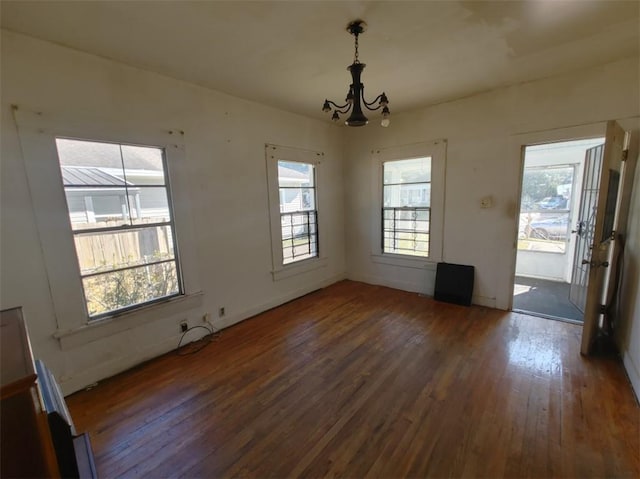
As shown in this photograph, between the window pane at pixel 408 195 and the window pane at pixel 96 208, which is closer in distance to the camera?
the window pane at pixel 96 208

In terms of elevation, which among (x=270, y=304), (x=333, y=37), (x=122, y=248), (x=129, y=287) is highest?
(x=333, y=37)

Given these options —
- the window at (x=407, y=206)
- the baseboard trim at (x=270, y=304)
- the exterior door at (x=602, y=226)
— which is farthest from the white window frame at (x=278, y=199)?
the exterior door at (x=602, y=226)

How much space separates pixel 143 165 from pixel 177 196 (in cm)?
38

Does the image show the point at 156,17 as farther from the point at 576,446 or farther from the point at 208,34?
the point at 576,446

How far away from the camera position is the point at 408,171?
4117 mm

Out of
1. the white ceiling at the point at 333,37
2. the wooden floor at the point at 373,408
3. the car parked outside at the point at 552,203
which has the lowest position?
the wooden floor at the point at 373,408

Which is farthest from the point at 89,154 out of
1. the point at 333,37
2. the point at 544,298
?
the point at 544,298

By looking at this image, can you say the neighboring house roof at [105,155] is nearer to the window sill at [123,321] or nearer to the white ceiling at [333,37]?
the white ceiling at [333,37]

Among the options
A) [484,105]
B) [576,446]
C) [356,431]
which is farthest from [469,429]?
[484,105]

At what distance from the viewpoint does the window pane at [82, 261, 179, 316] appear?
2.31m

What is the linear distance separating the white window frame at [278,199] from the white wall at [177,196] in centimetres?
9

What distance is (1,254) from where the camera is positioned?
1.87 metres

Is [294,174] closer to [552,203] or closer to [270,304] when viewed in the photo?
[270,304]

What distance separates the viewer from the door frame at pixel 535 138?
276 cm
